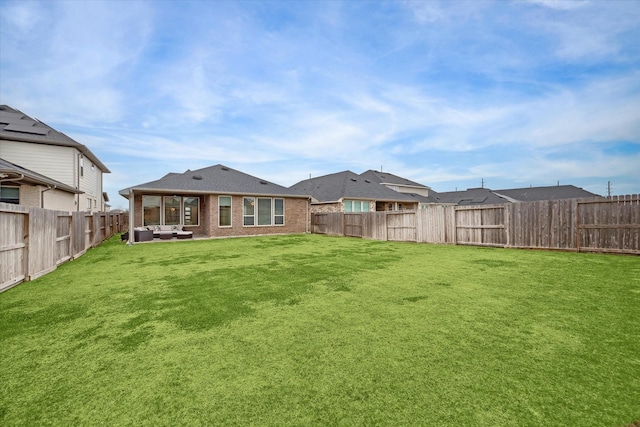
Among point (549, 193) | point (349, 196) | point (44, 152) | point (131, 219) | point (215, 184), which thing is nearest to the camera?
point (131, 219)

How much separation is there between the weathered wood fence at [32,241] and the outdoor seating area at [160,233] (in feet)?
16.7

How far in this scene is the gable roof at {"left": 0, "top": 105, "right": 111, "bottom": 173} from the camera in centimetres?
1498

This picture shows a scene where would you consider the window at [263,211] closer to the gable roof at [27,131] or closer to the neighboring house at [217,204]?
the neighboring house at [217,204]

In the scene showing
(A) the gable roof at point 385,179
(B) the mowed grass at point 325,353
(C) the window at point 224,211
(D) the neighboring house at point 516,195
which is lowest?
(B) the mowed grass at point 325,353

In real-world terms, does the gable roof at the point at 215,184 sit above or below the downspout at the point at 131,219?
above

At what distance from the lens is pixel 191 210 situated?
58.9 feet

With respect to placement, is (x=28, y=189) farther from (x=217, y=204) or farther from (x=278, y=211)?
(x=278, y=211)

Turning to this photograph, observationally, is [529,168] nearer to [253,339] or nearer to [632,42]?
[632,42]

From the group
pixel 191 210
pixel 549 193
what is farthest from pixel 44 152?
pixel 549 193

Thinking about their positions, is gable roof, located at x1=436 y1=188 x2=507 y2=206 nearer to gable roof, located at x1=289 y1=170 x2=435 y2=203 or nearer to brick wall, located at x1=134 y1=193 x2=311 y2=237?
gable roof, located at x1=289 y1=170 x2=435 y2=203

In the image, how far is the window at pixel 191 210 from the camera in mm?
17734

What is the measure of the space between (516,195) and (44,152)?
56.2m

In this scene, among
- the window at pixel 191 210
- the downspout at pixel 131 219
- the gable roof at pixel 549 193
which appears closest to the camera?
the downspout at pixel 131 219

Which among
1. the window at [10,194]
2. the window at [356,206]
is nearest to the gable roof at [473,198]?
the window at [356,206]
